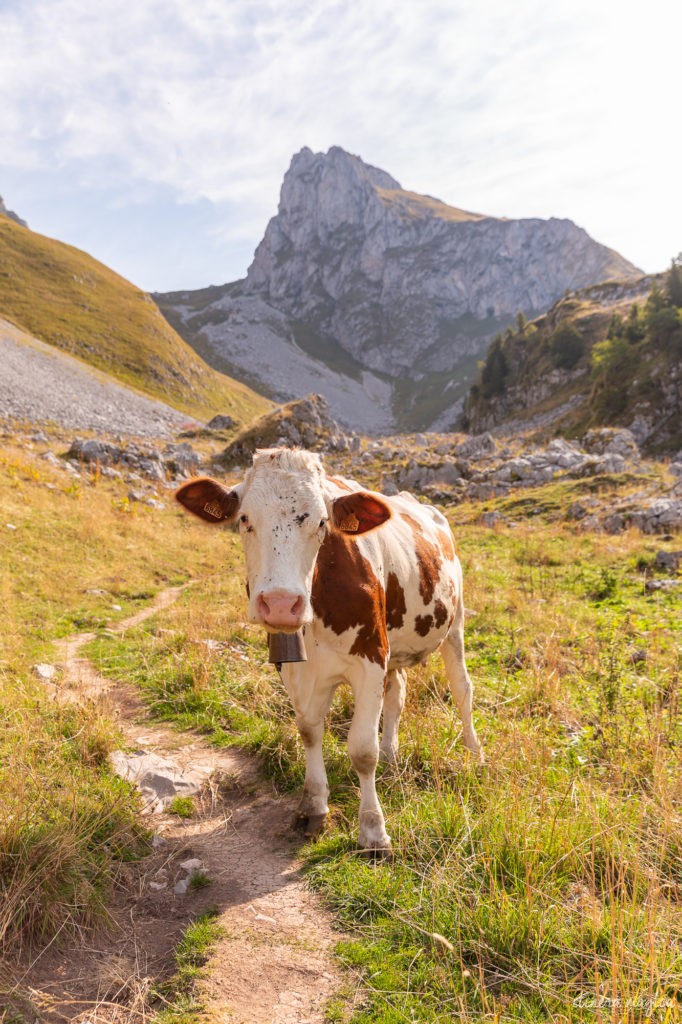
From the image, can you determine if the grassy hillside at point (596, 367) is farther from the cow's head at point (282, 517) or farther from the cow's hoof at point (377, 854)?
the cow's hoof at point (377, 854)

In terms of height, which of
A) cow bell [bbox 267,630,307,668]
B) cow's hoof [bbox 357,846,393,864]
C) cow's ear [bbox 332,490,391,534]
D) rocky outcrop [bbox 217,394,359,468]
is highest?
rocky outcrop [bbox 217,394,359,468]

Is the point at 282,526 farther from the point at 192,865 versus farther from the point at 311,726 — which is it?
the point at 192,865

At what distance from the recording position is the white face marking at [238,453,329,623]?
11.2ft

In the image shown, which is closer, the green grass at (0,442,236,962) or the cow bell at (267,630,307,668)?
the green grass at (0,442,236,962)

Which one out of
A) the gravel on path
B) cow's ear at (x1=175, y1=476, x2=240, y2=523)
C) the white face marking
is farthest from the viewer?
the gravel on path

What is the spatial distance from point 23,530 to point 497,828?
12.5 metres

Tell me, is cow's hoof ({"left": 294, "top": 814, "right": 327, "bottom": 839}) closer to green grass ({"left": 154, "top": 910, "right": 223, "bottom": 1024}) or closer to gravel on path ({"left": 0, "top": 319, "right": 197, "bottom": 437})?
green grass ({"left": 154, "top": 910, "right": 223, "bottom": 1024})

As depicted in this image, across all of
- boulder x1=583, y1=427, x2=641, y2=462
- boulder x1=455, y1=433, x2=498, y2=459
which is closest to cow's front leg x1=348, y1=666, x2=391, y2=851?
boulder x1=583, y1=427, x2=641, y2=462

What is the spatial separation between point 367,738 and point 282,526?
1.87m

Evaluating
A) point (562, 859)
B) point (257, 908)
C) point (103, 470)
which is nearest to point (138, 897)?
point (257, 908)

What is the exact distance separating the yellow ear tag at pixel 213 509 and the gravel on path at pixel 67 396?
4159 centimetres

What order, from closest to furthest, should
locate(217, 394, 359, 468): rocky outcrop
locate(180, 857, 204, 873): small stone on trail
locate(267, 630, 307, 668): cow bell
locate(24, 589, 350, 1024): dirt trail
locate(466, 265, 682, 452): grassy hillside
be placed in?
locate(24, 589, 350, 1024): dirt trail → locate(267, 630, 307, 668): cow bell → locate(180, 857, 204, 873): small stone on trail → locate(217, 394, 359, 468): rocky outcrop → locate(466, 265, 682, 452): grassy hillside

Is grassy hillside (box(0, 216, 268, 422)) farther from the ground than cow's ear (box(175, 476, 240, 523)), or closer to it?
farther from the ground

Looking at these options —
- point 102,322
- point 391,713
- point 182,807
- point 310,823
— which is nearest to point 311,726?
point 310,823
